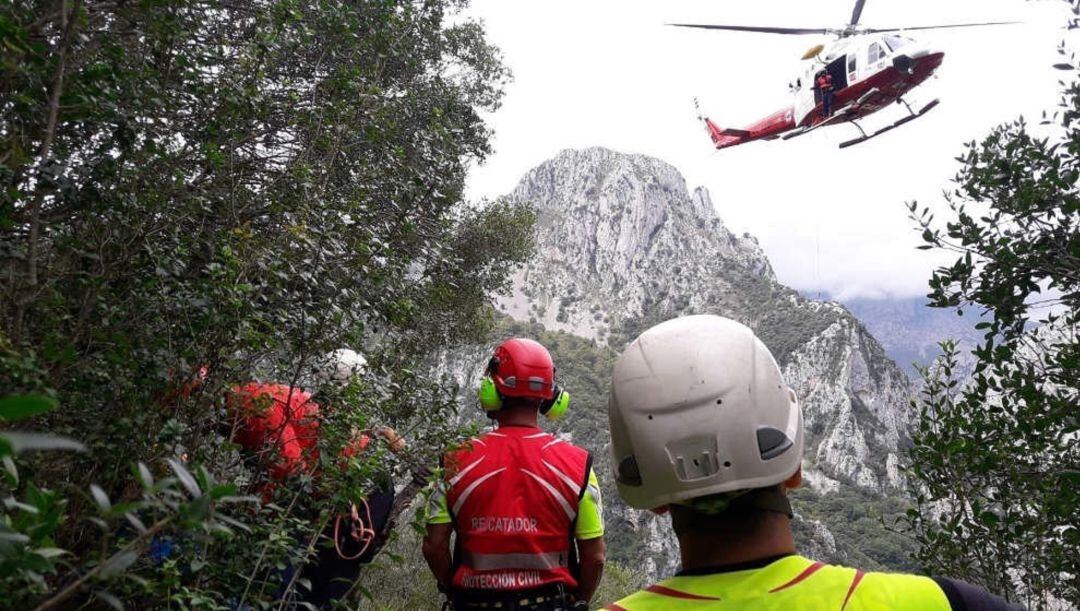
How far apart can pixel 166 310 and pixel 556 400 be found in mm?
2023

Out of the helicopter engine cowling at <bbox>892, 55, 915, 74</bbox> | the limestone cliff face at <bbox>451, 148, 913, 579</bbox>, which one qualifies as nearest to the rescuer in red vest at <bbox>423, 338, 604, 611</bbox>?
the helicopter engine cowling at <bbox>892, 55, 915, 74</bbox>

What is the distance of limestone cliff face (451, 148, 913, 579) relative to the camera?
96250 millimetres

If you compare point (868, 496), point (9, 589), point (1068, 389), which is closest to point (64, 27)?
point (9, 589)

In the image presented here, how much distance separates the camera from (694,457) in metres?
1.53

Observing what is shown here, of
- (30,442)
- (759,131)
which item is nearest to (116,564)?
(30,442)

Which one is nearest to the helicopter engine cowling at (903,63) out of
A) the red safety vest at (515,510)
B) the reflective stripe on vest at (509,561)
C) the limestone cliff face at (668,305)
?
the red safety vest at (515,510)

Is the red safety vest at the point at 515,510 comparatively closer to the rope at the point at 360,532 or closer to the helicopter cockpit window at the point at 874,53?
the rope at the point at 360,532

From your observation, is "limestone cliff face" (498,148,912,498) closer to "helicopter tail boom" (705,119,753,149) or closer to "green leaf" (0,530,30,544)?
"helicopter tail boom" (705,119,753,149)

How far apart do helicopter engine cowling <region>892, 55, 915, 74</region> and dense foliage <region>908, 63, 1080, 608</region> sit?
14.4 metres

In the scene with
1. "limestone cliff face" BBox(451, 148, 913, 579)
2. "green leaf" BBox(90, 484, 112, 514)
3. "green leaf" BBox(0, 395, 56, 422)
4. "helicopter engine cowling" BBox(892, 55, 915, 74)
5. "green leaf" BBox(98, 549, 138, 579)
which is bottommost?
"limestone cliff face" BBox(451, 148, 913, 579)

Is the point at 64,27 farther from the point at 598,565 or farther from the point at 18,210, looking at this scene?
the point at 598,565

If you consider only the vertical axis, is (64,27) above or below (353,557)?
above

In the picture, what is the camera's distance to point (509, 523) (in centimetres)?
327

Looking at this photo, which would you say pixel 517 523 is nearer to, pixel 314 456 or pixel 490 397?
pixel 490 397
